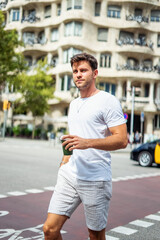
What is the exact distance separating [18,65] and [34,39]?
75.4 ft

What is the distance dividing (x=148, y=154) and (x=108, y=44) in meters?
35.9

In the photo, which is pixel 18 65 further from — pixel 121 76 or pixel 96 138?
pixel 96 138

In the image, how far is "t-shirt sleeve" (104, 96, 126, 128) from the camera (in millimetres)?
3068

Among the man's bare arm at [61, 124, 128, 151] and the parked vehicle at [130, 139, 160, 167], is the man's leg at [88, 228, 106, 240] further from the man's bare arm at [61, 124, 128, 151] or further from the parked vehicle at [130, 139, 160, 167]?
the parked vehicle at [130, 139, 160, 167]

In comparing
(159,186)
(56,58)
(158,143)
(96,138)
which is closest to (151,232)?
(96,138)

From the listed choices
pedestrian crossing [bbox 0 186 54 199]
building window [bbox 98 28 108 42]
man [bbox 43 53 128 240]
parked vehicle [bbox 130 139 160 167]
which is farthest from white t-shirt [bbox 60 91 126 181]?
building window [bbox 98 28 108 42]

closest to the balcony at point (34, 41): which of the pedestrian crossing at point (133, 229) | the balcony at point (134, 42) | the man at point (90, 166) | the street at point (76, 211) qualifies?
the balcony at point (134, 42)

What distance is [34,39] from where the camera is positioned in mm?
52000

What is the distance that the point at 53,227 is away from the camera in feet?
10.1

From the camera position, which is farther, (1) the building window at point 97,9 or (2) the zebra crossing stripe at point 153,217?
(1) the building window at point 97,9

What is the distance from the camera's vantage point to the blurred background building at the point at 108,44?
47.5 m

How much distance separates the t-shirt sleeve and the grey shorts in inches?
20.1

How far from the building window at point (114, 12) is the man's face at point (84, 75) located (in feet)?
159

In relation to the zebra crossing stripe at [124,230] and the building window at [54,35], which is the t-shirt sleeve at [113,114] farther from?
the building window at [54,35]
